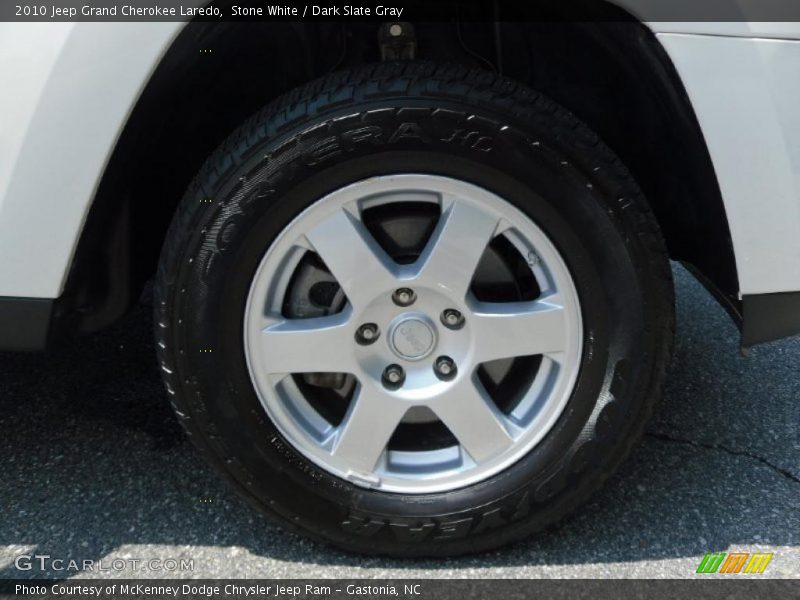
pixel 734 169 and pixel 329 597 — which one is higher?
pixel 734 169

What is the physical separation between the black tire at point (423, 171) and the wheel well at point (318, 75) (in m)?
0.16

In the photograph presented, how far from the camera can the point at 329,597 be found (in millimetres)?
1688

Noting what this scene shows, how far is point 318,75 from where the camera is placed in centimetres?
190

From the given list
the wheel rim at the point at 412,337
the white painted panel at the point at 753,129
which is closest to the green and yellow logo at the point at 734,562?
the wheel rim at the point at 412,337

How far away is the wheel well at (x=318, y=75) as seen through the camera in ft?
5.35

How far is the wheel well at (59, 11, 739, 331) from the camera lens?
1.63 metres

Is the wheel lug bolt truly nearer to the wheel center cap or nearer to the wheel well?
the wheel center cap

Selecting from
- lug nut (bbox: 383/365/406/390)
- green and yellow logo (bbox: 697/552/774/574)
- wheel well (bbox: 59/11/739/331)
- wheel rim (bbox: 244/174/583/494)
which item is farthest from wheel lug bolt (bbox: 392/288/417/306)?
green and yellow logo (bbox: 697/552/774/574)

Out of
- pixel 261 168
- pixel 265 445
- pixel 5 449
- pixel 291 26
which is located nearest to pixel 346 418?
pixel 265 445

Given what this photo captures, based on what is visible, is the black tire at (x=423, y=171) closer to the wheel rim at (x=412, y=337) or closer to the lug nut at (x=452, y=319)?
the wheel rim at (x=412, y=337)

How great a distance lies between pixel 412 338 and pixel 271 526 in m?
0.58

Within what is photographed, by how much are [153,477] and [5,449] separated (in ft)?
1.49

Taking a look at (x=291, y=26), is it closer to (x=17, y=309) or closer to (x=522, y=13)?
(x=522, y=13)

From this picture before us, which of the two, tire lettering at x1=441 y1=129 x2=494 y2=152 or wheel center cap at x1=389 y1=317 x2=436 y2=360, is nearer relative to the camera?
tire lettering at x1=441 y1=129 x2=494 y2=152
